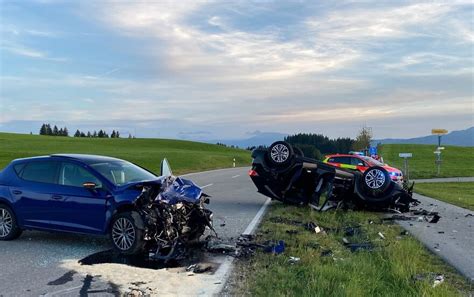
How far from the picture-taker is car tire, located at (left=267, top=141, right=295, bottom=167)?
12.6 meters

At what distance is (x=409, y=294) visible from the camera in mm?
5141

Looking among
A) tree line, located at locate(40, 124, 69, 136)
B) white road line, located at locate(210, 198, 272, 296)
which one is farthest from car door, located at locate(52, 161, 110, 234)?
tree line, located at locate(40, 124, 69, 136)

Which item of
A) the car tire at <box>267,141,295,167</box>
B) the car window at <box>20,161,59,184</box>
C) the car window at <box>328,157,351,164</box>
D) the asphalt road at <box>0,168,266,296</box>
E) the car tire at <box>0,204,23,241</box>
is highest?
the car tire at <box>267,141,295,167</box>

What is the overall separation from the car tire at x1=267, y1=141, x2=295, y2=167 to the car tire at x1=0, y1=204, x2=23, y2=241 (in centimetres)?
663

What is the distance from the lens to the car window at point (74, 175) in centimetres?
782

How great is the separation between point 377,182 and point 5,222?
885 cm

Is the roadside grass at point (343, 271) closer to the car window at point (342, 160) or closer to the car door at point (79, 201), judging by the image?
the car door at point (79, 201)

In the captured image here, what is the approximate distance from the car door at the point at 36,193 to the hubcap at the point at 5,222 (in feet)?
0.84

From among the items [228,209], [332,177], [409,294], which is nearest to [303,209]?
[332,177]

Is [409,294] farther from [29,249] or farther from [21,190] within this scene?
[21,190]

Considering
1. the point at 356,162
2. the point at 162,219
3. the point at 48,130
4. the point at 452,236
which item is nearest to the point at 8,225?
the point at 162,219

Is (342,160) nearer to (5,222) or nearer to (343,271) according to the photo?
(5,222)

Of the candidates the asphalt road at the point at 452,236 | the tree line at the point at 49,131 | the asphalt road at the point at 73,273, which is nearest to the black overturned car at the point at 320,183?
the asphalt road at the point at 452,236

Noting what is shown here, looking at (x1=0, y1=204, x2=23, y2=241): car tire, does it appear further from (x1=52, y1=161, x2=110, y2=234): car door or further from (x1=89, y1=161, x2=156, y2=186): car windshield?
(x1=89, y1=161, x2=156, y2=186): car windshield
